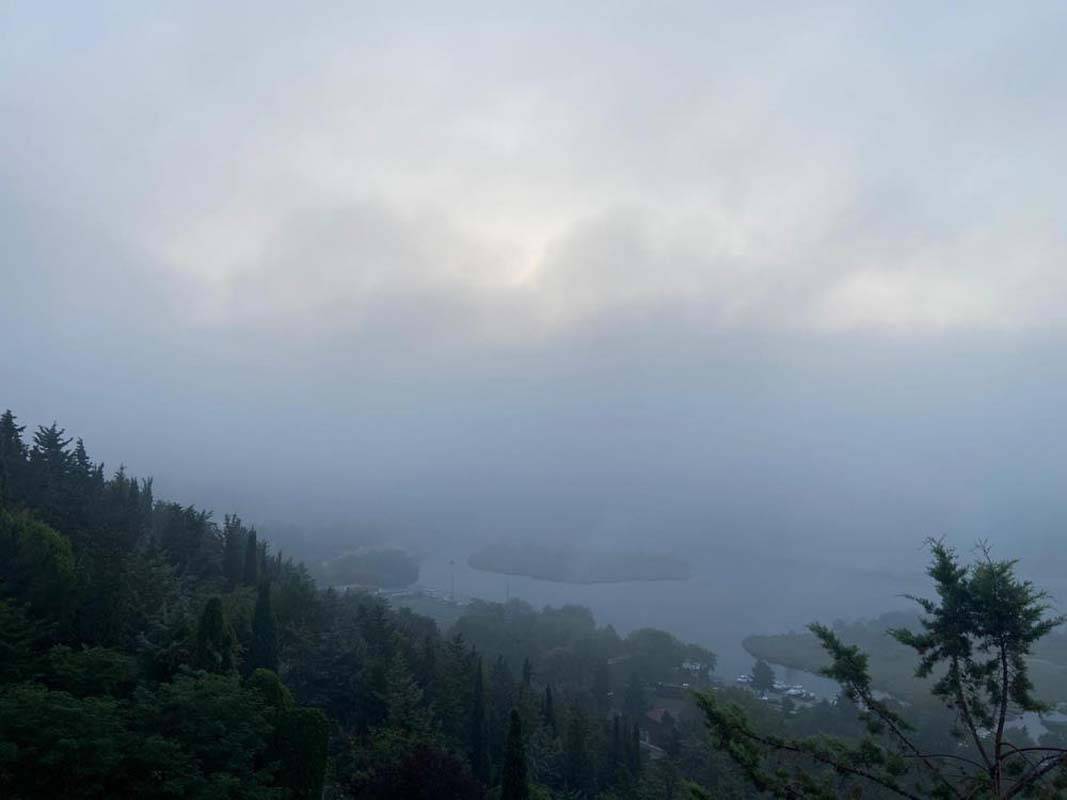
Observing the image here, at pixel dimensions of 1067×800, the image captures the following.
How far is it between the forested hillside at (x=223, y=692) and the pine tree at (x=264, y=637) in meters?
0.07

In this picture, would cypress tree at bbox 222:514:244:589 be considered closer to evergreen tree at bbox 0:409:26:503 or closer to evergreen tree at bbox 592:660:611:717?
evergreen tree at bbox 0:409:26:503

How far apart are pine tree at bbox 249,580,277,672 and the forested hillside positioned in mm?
74

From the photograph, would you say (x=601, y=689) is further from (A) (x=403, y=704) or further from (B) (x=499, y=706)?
(A) (x=403, y=704)

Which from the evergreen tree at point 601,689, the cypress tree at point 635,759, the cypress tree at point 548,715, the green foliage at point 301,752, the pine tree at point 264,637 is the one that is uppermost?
the pine tree at point 264,637

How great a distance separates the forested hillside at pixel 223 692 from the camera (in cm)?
1255

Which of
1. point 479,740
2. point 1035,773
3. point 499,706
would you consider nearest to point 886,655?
point 499,706

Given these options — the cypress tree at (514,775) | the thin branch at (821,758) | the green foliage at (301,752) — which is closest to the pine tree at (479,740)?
the cypress tree at (514,775)

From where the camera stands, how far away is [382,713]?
28844 millimetres

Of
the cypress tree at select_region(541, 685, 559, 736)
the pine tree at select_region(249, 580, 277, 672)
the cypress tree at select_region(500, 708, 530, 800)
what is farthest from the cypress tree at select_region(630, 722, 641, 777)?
the pine tree at select_region(249, 580, 277, 672)

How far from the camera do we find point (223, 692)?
15.3 meters

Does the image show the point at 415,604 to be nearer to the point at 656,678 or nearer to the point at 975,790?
the point at 656,678

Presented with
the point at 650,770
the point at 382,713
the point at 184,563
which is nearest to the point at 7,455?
the point at 184,563

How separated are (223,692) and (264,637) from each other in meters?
12.4

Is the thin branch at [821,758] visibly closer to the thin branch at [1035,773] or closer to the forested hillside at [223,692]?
the thin branch at [1035,773]
